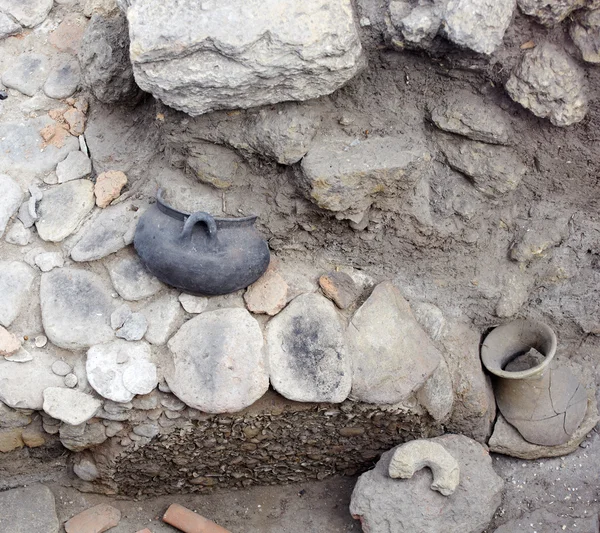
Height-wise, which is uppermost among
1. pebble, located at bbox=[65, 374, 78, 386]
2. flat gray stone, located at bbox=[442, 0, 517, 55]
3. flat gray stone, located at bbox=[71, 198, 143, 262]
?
flat gray stone, located at bbox=[442, 0, 517, 55]

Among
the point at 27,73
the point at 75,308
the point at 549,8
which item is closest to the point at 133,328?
the point at 75,308

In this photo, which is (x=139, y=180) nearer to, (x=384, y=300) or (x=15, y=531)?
(x=384, y=300)

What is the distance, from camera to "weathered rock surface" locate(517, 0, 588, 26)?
2.71 metres

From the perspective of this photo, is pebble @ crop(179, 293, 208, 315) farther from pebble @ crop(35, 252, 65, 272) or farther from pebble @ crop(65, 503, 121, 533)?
pebble @ crop(65, 503, 121, 533)

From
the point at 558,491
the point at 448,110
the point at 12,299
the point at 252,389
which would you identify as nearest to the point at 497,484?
the point at 558,491

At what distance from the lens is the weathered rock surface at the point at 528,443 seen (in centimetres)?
368

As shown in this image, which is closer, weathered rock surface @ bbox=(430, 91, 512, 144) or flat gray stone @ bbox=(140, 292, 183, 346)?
weathered rock surface @ bbox=(430, 91, 512, 144)

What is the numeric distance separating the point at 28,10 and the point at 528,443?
339 centimetres

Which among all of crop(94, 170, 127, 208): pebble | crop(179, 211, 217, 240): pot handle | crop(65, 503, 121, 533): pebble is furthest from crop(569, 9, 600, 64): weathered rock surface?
crop(65, 503, 121, 533): pebble

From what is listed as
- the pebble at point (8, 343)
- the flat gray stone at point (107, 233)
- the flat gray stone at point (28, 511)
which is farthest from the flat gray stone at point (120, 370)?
the flat gray stone at point (28, 511)

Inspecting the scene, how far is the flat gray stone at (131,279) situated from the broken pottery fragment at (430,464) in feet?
4.28

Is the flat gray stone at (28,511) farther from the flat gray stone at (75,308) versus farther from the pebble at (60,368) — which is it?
the flat gray stone at (75,308)

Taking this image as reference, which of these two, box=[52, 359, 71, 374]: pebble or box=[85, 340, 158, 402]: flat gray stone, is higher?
box=[85, 340, 158, 402]: flat gray stone

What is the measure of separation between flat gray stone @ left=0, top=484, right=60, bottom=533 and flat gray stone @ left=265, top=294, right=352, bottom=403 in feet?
3.89
